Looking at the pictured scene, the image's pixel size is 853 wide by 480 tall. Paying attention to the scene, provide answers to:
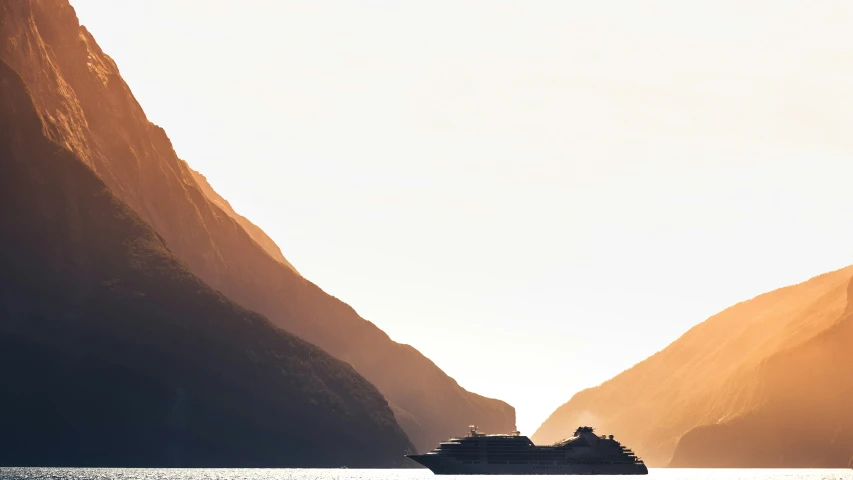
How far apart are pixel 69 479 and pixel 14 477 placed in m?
9.17

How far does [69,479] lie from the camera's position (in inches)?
7731

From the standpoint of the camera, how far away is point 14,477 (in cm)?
19550
